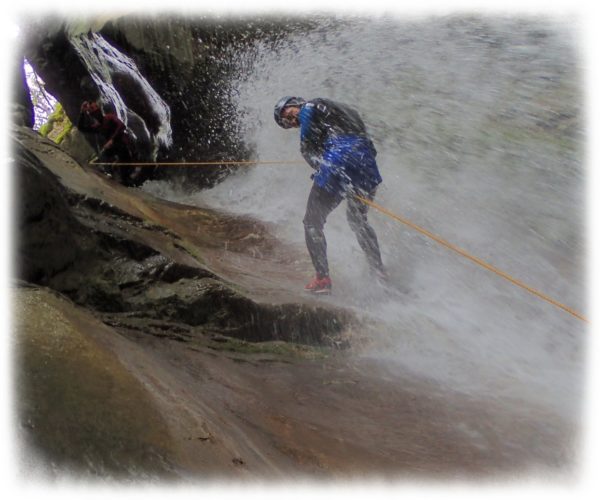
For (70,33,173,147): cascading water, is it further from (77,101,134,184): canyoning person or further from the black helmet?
the black helmet

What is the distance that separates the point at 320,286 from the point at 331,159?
123 centimetres

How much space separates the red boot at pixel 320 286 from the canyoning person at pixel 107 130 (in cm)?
487

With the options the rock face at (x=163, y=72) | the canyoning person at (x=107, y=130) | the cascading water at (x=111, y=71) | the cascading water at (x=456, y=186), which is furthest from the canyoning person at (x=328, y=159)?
the cascading water at (x=111, y=71)

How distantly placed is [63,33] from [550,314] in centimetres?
829

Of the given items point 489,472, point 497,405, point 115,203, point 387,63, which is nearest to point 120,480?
point 489,472

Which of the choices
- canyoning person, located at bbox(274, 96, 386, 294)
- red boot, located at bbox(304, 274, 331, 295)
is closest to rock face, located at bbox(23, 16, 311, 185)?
canyoning person, located at bbox(274, 96, 386, 294)

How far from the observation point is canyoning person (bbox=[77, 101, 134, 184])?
321 inches

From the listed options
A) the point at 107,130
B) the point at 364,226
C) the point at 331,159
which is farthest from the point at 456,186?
the point at 107,130

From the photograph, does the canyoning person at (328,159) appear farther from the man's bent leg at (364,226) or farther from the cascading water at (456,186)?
the cascading water at (456,186)

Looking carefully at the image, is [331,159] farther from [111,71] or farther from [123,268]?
[111,71]

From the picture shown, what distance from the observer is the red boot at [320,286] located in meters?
5.02

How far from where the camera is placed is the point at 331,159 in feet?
16.1

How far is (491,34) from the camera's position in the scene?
23.4 feet

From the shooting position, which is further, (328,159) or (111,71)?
(111,71)
